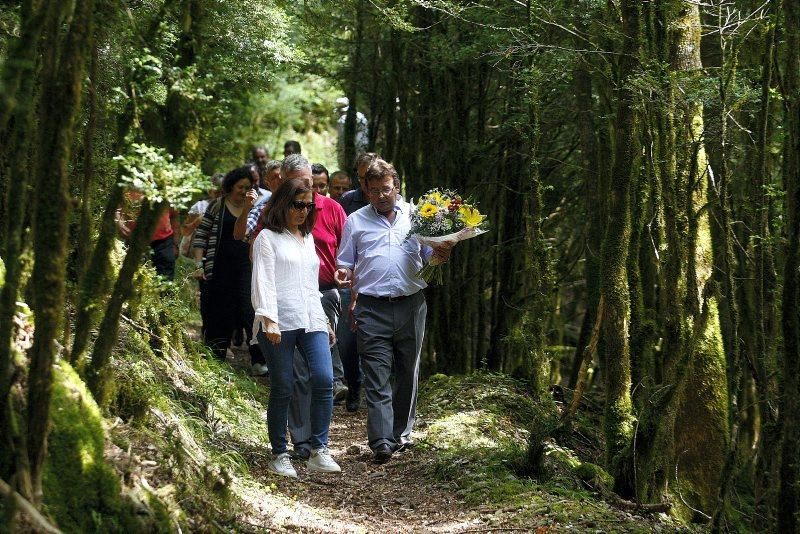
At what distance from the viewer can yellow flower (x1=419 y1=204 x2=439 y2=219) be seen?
7.04m

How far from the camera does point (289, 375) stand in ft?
21.4

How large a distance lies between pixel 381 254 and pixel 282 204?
3.55ft

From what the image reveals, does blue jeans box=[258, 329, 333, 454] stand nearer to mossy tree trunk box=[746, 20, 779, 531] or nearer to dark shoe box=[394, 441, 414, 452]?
dark shoe box=[394, 441, 414, 452]

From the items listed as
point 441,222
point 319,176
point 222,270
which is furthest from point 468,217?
point 222,270

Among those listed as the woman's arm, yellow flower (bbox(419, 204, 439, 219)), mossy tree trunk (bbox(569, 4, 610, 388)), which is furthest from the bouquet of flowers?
mossy tree trunk (bbox(569, 4, 610, 388))

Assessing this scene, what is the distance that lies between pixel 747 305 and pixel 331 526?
6636 mm

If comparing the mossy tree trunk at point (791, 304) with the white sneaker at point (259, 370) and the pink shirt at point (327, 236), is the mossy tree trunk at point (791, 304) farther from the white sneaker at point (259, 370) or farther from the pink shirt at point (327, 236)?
the white sneaker at point (259, 370)

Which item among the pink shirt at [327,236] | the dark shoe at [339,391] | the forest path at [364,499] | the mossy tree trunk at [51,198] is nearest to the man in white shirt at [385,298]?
the forest path at [364,499]

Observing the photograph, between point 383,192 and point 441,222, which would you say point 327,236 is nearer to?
point 383,192

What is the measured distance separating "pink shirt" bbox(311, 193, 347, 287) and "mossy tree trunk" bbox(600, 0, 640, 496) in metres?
2.83

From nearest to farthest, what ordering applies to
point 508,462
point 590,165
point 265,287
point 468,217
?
point 265,287 < point 508,462 < point 468,217 < point 590,165

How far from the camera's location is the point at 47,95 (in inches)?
144

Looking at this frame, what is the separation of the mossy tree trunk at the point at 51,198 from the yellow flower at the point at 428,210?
3.67 m

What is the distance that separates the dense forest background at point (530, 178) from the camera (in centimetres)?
371
